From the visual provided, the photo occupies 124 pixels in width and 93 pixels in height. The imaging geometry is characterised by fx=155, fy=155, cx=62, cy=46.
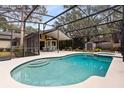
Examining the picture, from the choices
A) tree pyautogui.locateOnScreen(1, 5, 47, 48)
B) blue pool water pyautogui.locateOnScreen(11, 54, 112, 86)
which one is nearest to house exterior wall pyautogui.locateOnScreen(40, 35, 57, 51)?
tree pyautogui.locateOnScreen(1, 5, 47, 48)

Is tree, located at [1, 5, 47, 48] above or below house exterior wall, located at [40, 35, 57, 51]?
above

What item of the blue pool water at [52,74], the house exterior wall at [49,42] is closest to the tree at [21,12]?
the house exterior wall at [49,42]

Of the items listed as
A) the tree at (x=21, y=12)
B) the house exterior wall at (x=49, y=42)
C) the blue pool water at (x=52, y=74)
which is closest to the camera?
the blue pool water at (x=52, y=74)

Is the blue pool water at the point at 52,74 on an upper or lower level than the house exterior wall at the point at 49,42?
lower

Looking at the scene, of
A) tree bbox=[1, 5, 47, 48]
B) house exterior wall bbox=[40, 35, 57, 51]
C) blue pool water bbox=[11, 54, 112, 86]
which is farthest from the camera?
house exterior wall bbox=[40, 35, 57, 51]

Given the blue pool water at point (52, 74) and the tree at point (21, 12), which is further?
the tree at point (21, 12)

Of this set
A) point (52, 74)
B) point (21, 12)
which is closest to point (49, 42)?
point (21, 12)

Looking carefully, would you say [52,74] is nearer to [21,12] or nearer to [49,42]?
[21,12]

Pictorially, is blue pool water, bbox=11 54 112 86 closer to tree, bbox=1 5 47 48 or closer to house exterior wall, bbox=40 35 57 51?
tree, bbox=1 5 47 48

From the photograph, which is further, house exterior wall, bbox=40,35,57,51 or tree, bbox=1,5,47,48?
house exterior wall, bbox=40,35,57,51

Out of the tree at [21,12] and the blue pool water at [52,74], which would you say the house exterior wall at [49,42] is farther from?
the blue pool water at [52,74]

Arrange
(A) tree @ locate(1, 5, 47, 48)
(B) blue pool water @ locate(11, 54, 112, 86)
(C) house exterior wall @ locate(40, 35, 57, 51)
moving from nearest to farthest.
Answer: (B) blue pool water @ locate(11, 54, 112, 86) < (A) tree @ locate(1, 5, 47, 48) < (C) house exterior wall @ locate(40, 35, 57, 51)
